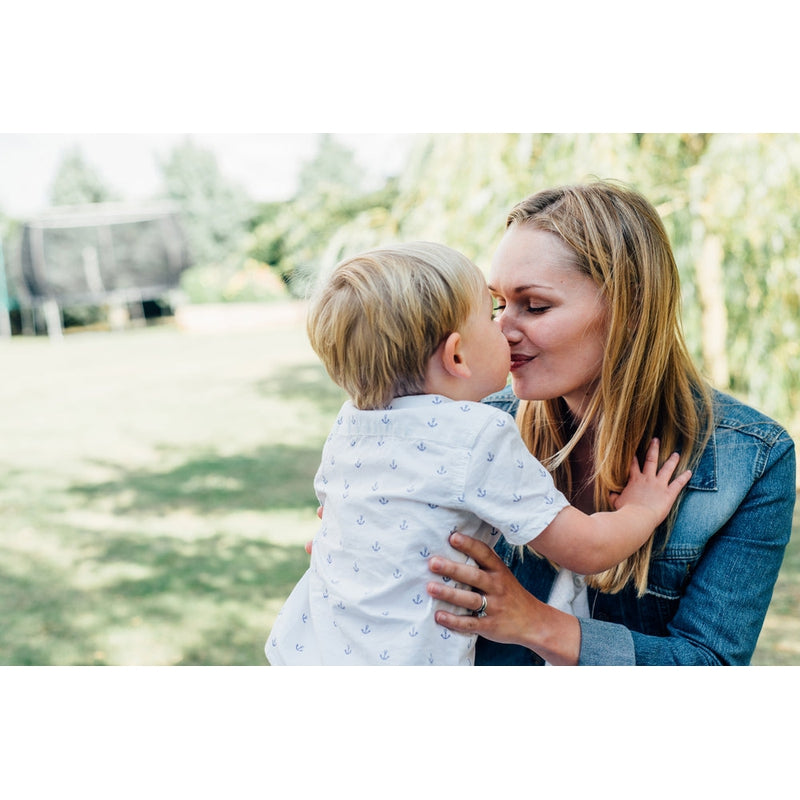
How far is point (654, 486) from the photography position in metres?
1.62

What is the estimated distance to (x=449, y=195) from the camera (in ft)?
17.1

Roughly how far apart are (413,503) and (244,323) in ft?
58.1

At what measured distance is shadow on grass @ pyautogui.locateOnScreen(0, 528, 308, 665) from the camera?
4156mm

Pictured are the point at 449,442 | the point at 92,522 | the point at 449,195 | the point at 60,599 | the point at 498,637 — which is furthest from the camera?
the point at 92,522

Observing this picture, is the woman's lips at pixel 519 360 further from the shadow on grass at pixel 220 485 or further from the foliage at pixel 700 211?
the shadow on grass at pixel 220 485

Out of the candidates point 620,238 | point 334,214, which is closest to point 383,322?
point 620,238

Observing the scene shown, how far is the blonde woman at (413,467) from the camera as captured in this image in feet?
4.61

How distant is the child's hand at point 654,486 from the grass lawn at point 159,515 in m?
2.72

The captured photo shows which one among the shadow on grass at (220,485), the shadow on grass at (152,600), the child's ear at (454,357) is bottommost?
the shadow on grass at (220,485)

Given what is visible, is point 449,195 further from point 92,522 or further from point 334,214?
point 92,522

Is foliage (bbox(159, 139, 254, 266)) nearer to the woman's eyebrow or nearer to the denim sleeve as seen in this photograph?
the woman's eyebrow

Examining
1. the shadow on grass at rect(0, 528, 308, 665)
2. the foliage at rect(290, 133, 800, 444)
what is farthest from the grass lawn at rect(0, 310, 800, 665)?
the foliage at rect(290, 133, 800, 444)

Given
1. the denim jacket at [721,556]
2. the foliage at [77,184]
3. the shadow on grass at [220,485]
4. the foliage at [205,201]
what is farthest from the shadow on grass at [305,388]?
the foliage at [77,184]

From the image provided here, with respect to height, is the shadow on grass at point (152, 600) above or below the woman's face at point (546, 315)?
below
